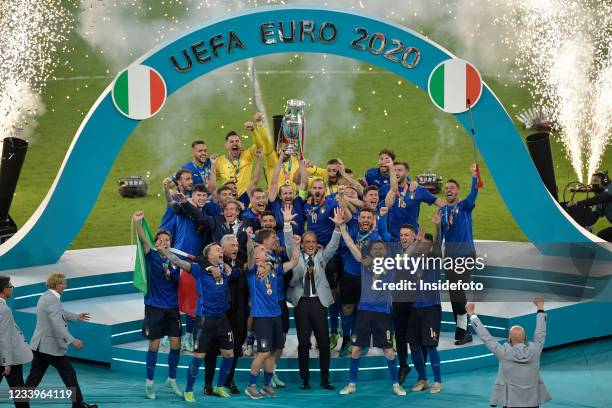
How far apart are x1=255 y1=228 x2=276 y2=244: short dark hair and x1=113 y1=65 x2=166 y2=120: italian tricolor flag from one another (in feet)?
9.33

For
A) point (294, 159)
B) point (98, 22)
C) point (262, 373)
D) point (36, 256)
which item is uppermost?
point (98, 22)

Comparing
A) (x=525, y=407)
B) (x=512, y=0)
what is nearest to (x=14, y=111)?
(x=512, y=0)

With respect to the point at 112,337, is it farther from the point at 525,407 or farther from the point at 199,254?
the point at 525,407

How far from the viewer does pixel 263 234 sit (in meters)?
11.3

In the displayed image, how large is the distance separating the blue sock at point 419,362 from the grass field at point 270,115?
11.1 m

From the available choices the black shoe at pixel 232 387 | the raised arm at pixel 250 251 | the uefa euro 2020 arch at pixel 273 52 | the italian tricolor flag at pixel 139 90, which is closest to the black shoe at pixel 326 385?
the black shoe at pixel 232 387

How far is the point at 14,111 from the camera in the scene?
29875mm

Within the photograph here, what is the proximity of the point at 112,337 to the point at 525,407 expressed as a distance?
4.87m

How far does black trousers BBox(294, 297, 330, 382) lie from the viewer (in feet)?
37.6

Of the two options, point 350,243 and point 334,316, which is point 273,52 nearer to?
point 350,243

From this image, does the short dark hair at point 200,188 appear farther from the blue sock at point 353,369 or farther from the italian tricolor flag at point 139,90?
the blue sock at point 353,369

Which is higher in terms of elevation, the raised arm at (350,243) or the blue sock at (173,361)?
the raised arm at (350,243)

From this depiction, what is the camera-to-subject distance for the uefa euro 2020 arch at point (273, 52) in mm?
13477

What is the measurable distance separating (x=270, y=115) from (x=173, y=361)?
17306mm
